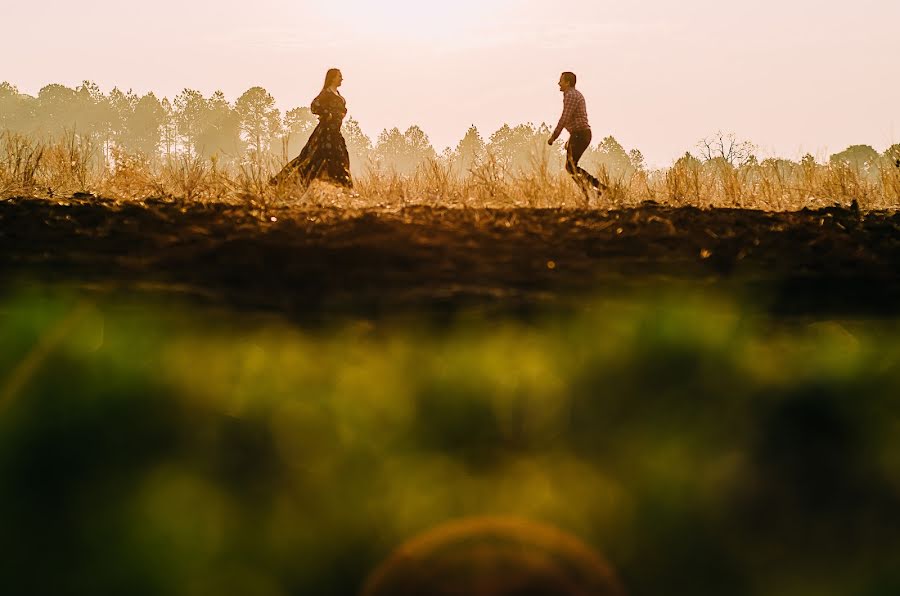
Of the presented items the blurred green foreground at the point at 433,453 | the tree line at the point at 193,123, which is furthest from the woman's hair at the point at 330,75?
the tree line at the point at 193,123

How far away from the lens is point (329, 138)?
320 inches

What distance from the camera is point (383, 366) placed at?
998mm

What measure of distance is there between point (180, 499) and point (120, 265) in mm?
1538

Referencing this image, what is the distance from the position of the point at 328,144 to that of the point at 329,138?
0.06 meters

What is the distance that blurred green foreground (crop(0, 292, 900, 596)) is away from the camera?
33.7 inches

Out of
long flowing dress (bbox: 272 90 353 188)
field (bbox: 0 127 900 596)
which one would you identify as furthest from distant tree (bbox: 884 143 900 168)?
field (bbox: 0 127 900 596)

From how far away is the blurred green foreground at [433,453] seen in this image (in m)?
0.86

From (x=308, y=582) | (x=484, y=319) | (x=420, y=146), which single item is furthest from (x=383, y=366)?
(x=420, y=146)

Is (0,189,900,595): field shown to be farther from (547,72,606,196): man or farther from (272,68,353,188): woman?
(547,72,606,196): man

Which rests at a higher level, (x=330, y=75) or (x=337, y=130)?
(x=330, y=75)

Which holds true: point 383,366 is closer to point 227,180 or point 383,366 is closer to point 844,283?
point 844,283

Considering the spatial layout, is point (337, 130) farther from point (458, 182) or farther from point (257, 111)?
point (257, 111)

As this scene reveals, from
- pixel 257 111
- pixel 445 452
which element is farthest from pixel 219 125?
pixel 445 452

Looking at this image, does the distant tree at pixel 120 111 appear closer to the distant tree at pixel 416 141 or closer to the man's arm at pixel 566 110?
the distant tree at pixel 416 141
